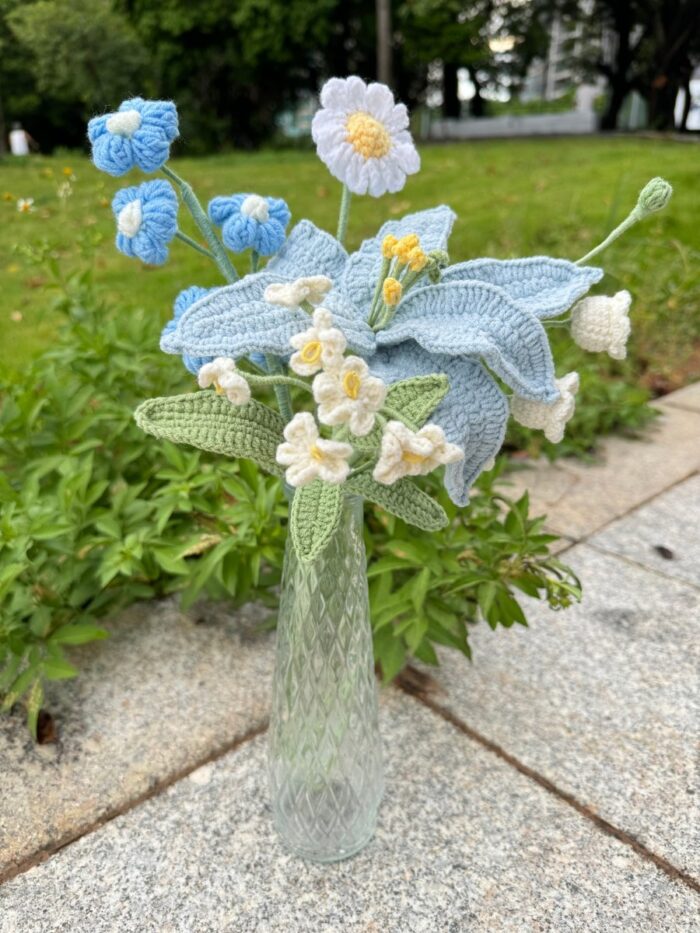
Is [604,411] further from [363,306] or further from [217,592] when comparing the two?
[363,306]

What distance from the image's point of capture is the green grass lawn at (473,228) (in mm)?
3627

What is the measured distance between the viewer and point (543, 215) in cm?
532

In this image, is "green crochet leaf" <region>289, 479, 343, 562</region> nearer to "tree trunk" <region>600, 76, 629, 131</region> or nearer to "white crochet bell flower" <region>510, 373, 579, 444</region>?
"white crochet bell flower" <region>510, 373, 579, 444</region>

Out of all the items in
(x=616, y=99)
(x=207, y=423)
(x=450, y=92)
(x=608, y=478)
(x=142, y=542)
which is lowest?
(x=616, y=99)

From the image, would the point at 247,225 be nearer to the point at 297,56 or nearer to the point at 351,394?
the point at 351,394

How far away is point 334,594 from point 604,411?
85.4 inches

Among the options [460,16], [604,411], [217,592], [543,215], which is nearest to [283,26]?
[460,16]

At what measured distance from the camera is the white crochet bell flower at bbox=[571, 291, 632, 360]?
85 cm

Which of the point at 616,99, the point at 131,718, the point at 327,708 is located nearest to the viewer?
the point at 327,708

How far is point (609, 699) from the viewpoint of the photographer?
1.61m

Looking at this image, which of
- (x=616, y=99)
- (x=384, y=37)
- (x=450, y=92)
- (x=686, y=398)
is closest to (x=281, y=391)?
(x=686, y=398)

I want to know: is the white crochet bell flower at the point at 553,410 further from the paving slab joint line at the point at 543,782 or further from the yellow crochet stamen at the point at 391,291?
the paving slab joint line at the point at 543,782

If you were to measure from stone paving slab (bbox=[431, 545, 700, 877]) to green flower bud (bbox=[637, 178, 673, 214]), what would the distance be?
997 mm

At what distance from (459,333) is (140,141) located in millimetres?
395
